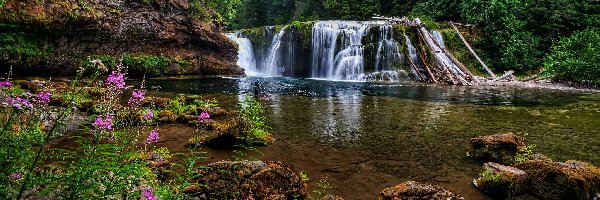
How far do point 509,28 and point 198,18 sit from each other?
2766 centimetres

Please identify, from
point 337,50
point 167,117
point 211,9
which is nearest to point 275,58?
point 337,50

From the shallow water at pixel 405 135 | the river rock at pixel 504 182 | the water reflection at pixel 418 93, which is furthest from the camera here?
the water reflection at pixel 418 93

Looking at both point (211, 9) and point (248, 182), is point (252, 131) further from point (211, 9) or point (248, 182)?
point (211, 9)

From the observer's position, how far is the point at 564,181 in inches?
233

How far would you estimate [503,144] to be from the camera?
26.0 feet

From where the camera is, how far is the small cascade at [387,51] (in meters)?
35.2

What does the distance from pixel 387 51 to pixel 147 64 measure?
20624 mm

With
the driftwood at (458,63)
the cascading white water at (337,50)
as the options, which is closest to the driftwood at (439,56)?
the driftwood at (458,63)

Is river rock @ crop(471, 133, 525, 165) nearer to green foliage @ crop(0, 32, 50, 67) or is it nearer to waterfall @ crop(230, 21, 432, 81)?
green foliage @ crop(0, 32, 50, 67)

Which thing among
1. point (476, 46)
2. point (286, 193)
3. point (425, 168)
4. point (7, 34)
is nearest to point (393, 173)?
point (425, 168)

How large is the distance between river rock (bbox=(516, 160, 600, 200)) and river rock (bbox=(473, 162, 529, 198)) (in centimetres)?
18

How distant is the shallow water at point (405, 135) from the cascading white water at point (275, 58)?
23007 mm

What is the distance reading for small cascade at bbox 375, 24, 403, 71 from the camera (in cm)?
3522

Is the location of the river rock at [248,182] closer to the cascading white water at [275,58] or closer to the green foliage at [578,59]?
the green foliage at [578,59]
